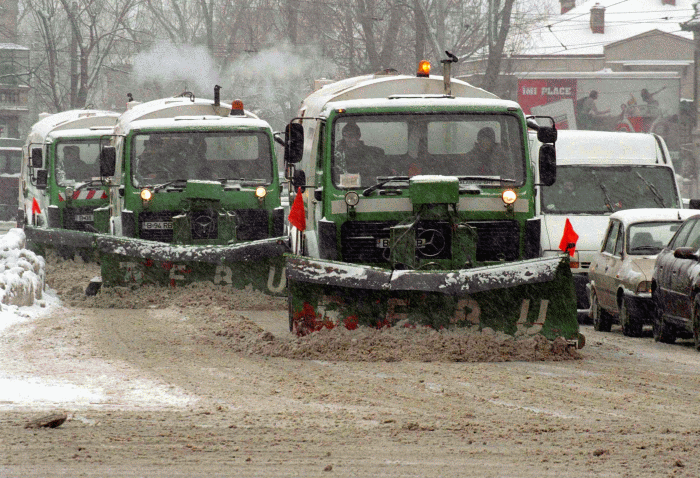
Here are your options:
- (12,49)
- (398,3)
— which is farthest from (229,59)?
(12,49)

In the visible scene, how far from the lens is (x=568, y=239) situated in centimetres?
1536

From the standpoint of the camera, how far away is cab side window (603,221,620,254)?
14.9 metres

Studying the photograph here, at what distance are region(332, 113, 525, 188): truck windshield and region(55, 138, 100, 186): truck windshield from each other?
1161 centimetres

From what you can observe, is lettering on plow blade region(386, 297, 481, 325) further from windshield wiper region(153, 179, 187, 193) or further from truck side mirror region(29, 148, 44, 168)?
truck side mirror region(29, 148, 44, 168)

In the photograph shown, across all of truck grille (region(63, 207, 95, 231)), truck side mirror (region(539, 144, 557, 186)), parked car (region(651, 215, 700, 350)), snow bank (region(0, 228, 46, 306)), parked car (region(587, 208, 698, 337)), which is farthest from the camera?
truck grille (region(63, 207, 95, 231))

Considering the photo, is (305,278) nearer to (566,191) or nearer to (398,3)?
(566,191)

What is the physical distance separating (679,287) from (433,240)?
2.87 meters

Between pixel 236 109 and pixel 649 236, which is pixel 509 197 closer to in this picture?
pixel 649 236

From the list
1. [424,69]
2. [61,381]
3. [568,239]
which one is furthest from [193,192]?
[61,381]

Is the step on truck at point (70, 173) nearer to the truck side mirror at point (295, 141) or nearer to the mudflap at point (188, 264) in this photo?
the mudflap at point (188, 264)

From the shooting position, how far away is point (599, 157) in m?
17.2

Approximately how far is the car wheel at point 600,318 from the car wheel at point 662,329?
1732 millimetres

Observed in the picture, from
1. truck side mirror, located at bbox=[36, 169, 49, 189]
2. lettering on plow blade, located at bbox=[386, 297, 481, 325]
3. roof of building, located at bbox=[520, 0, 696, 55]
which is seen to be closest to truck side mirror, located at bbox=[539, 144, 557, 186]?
lettering on plow blade, located at bbox=[386, 297, 481, 325]

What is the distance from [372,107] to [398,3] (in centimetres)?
2882
